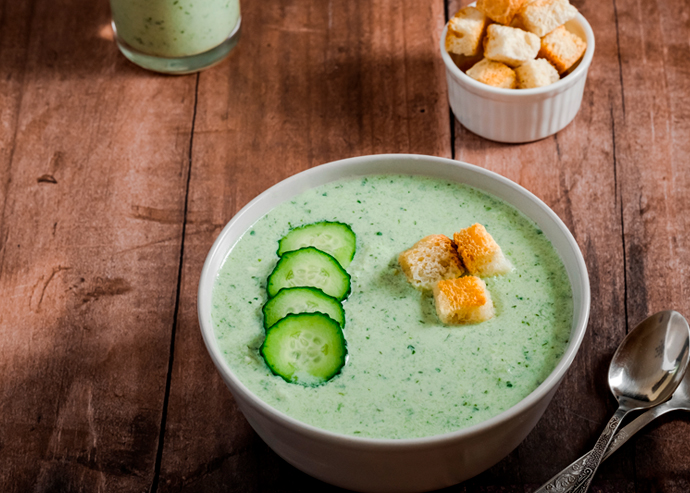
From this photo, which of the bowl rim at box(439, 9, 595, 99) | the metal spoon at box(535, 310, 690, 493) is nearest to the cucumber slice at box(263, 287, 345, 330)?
the metal spoon at box(535, 310, 690, 493)

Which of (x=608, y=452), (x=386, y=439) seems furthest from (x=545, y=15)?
(x=386, y=439)

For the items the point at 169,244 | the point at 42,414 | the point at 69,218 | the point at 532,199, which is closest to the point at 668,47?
the point at 532,199

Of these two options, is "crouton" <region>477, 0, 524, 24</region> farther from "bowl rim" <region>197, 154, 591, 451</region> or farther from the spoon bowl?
the spoon bowl

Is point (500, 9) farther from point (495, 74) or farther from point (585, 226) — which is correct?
point (585, 226)

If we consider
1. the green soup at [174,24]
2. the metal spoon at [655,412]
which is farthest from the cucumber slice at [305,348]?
the green soup at [174,24]

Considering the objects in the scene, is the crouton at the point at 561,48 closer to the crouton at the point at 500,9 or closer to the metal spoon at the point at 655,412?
the crouton at the point at 500,9

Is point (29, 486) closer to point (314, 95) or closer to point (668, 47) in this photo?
point (314, 95)
